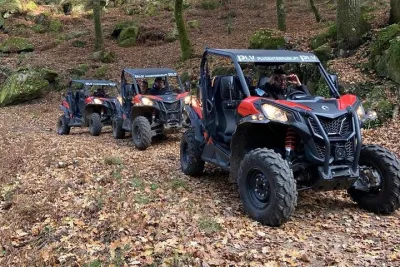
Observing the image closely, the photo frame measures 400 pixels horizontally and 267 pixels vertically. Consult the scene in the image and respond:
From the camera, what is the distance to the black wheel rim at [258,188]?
5.01m

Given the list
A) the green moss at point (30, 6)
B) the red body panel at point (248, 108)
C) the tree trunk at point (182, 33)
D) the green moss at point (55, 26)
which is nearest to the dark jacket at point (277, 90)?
the red body panel at point (248, 108)

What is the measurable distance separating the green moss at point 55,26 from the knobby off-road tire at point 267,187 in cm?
2805

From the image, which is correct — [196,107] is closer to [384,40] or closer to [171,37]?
[384,40]

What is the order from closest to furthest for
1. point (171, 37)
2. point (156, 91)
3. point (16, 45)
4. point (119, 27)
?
point (156, 91), point (16, 45), point (171, 37), point (119, 27)

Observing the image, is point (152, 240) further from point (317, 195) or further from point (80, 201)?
point (317, 195)

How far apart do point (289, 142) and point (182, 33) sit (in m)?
15.3

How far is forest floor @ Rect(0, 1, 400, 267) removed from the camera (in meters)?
4.30

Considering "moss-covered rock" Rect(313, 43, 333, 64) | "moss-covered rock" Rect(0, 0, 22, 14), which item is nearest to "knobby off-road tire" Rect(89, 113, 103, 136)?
"moss-covered rock" Rect(313, 43, 333, 64)

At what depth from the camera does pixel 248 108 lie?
5.36 metres

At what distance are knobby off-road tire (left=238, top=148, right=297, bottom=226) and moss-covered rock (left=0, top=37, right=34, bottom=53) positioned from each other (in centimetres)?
2357

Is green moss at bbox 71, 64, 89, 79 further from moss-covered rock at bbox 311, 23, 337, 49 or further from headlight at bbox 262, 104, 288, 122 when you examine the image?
headlight at bbox 262, 104, 288, 122

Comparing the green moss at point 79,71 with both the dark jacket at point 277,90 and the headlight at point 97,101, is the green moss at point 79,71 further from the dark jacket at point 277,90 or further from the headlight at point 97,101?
the dark jacket at point 277,90

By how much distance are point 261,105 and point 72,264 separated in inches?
108

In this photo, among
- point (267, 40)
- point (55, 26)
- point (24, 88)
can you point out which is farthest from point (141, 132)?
point (55, 26)
